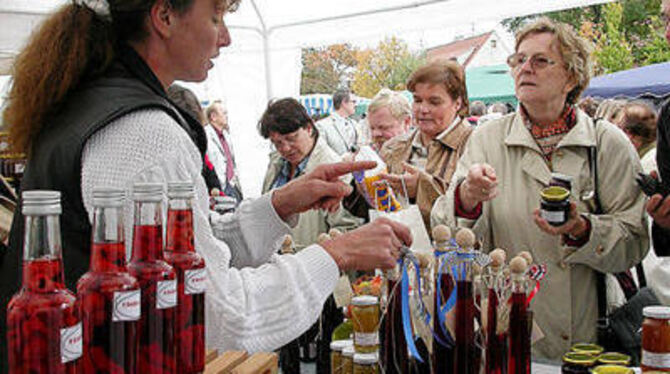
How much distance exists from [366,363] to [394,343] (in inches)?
5.1

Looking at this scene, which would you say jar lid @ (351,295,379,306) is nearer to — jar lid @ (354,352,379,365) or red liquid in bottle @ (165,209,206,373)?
jar lid @ (354,352,379,365)

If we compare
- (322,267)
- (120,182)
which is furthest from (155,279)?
(322,267)

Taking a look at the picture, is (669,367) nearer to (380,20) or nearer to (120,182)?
(120,182)

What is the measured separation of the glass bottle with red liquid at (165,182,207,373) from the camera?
32.9 inches

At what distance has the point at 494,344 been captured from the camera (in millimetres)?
1328

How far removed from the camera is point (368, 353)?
1294 mm

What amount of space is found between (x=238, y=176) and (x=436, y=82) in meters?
3.77

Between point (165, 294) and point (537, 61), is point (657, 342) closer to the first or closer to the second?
point (165, 294)

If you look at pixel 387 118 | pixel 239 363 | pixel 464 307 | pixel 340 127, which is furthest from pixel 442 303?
pixel 340 127

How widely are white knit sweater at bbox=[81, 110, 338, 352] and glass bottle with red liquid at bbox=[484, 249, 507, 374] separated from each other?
356 millimetres

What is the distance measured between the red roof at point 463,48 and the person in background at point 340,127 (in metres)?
24.3

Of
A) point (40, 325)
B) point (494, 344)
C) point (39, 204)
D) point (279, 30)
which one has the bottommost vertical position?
point (494, 344)

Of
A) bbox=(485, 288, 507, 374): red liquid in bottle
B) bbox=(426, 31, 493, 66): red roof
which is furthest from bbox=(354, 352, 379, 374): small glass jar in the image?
bbox=(426, 31, 493, 66): red roof

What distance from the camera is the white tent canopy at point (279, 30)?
4.59m
